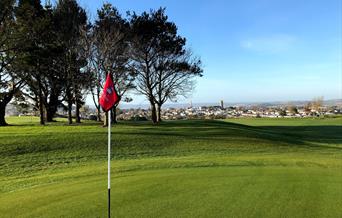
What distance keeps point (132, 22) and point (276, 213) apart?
86.1 ft

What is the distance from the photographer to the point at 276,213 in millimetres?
5801

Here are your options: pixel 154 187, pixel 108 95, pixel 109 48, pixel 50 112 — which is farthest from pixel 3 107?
pixel 108 95

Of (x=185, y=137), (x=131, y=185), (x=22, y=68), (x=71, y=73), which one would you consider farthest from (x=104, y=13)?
(x=131, y=185)

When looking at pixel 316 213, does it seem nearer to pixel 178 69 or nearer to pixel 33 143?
pixel 33 143

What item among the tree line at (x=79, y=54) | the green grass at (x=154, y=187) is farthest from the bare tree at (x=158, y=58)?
the green grass at (x=154, y=187)

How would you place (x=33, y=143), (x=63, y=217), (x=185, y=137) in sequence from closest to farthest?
(x=63, y=217) < (x=33, y=143) < (x=185, y=137)

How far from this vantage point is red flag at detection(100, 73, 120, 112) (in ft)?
18.8

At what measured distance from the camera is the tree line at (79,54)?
78.9 feet

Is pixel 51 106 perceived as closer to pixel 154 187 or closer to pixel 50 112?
pixel 50 112

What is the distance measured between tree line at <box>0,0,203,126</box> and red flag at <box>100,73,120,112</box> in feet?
61.7

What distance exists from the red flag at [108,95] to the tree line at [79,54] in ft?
61.7

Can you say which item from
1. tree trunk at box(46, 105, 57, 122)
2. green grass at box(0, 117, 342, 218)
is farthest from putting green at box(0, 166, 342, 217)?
tree trunk at box(46, 105, 57, 122)

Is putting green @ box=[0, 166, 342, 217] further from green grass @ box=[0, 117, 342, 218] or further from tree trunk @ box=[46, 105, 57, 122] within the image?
tree trunk @ box=[46, 105, 57, 122]

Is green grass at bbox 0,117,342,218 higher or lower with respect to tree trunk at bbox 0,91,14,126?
lower
